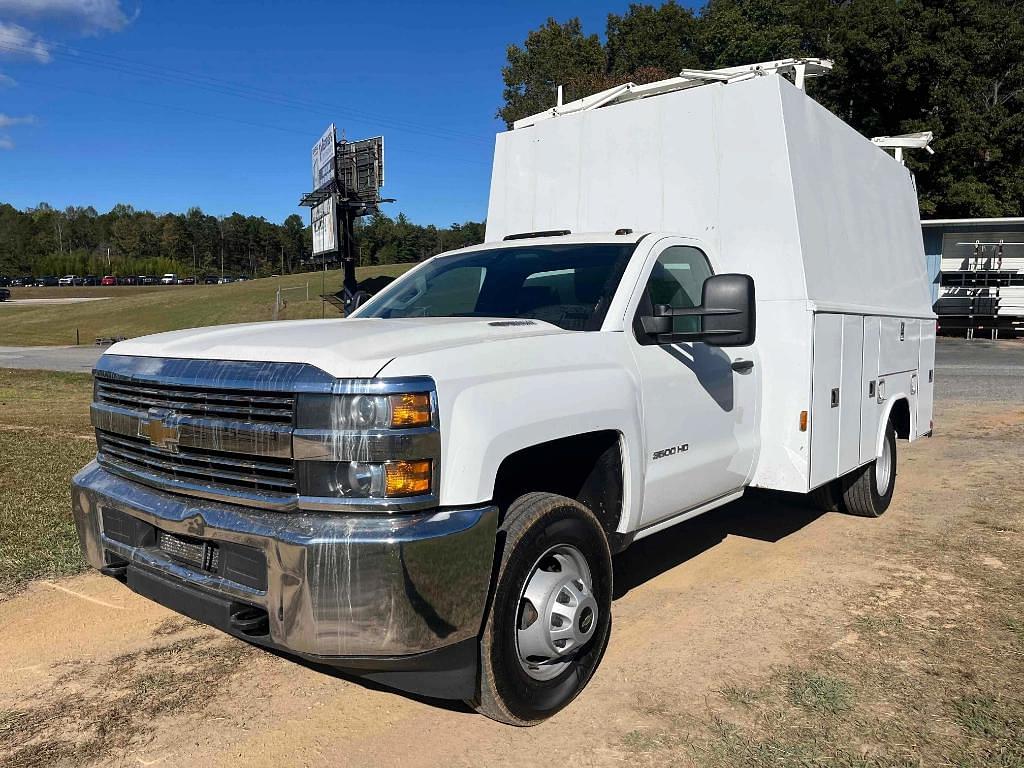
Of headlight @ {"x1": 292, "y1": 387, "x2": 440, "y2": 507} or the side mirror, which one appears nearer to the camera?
headlight @ {"x1": 292, "y1": 387, "x2": 440, "y2": 507}

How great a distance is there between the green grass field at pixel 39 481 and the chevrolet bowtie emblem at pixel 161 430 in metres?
2.21

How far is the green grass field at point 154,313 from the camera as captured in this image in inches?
1644

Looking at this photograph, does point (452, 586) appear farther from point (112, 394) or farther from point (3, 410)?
point (3, 410)

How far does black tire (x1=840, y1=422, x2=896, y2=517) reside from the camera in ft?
20.2

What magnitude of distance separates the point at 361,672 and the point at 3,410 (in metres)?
11.7

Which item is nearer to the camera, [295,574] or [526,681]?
Result: [295,574]

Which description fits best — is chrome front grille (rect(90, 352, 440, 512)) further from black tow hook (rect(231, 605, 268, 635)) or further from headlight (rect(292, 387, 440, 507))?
black tow hook (rect(231, 605, 268, 635))

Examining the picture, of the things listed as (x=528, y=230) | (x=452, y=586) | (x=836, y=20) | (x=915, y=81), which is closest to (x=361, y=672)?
(x=452, y=586)

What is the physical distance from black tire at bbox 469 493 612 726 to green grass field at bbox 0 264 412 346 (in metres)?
34.7

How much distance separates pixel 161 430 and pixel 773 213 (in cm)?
353

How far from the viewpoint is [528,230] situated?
19.3 ft

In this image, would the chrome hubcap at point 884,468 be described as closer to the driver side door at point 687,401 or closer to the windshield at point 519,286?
the driver side door at point 687,401

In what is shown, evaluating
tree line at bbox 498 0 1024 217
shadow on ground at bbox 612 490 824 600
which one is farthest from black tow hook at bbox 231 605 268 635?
tree line at bbox 498 0 1024 217

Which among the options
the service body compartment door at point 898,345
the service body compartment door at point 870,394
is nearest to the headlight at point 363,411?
the service body compartment door at point 870,394
